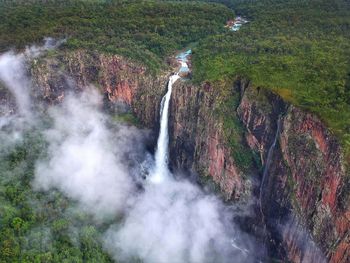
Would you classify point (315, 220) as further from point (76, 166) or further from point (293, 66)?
point (76, 166)

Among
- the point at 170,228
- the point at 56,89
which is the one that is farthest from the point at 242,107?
the point at 56,89

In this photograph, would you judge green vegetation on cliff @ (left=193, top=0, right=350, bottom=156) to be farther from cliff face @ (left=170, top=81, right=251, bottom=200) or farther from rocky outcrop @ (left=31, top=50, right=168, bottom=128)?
rocky outcrop @ (left=31, top=50, right=168, bottom=128)

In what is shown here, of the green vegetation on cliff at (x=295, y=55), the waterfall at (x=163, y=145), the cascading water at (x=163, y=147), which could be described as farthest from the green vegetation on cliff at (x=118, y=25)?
the green vegetation on cliff at (x=295, y=55)

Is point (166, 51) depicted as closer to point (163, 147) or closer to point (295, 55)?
point (163, 147)

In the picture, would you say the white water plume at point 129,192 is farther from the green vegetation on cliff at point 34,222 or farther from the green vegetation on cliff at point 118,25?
the green vegetation on cliff at point 118,25

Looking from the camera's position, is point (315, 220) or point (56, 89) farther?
point (56, 89)

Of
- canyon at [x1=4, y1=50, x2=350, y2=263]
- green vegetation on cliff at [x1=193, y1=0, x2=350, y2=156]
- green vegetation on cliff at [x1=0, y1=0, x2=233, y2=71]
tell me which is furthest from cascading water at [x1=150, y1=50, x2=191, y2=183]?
green vegetation on cliff at [x1=0, y1=0, x2=233, y2=71]
